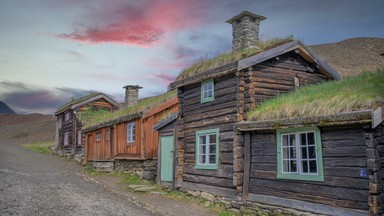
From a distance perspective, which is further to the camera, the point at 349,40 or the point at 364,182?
the point at 349,40

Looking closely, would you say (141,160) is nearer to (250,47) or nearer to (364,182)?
(250,47)

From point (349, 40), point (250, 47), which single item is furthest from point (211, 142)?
point (349, 40)

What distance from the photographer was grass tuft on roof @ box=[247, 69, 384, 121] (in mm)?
8469

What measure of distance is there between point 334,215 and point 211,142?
18.0ft

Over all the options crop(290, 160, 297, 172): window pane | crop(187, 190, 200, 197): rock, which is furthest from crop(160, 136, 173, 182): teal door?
crop(290, 160, 297, 172): window pane

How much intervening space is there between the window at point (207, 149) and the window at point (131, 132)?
7715 mm

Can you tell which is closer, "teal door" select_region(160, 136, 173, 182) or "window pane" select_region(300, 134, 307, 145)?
"window pane" select_region(300, 134, 307, 145)

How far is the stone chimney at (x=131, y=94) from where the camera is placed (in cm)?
2623

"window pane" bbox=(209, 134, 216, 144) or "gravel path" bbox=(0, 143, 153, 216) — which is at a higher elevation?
"window pane" bbox=(209, 134, 216, 144)

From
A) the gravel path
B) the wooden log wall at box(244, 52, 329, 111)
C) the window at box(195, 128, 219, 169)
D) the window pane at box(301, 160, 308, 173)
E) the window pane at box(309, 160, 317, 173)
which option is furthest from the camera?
the window at box(195, 128, 219, 169)

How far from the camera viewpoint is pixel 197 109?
1395 cm

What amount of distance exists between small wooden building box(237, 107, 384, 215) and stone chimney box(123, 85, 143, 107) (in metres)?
16.2

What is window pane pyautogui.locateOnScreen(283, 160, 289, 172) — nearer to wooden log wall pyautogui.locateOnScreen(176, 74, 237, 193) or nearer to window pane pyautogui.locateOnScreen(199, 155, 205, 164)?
wooden log wall pyautogui.locateOnScreen(176, 74, 237, 193)

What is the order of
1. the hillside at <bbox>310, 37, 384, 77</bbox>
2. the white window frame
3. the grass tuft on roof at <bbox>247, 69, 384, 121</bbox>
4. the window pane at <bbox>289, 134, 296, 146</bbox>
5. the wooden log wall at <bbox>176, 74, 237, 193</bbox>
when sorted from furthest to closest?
1. the hillside at <bbox>310, 37, 384, 77</bbox>
2. the white window frame
3. the wooden log wall at <bbox>176, 74, 237, 193</bbox>
4. the window pane at <bbox>289, 134, 296, 146</bbox>
5. the grass tuft on roof at <bbox>247, 69, 384, 121</bbox>
